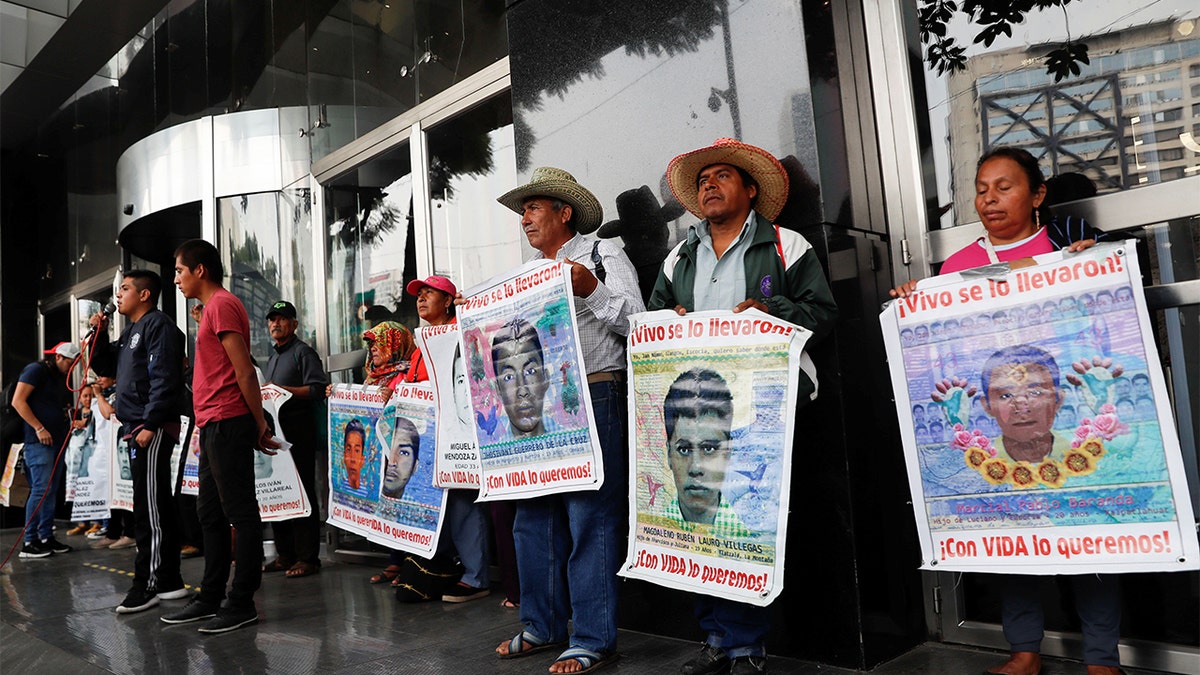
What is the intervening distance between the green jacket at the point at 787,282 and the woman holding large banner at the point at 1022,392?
26cm

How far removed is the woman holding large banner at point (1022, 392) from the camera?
276 centimetres

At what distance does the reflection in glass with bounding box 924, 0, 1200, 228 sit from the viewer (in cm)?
306

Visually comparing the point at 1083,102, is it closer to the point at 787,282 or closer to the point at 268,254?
the point at 787,282

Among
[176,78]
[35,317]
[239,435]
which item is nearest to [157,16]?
[176,78]

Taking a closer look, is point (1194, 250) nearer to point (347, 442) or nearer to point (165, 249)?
point (347, 442)

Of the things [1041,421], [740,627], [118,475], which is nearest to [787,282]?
[1041,421]

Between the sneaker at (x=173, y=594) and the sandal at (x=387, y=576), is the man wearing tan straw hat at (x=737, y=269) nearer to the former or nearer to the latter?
the sandal at (x=387, y=576)

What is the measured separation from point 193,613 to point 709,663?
2874 mm

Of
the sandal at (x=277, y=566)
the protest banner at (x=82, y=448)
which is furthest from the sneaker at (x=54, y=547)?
the sandal at (x=277, y=566)

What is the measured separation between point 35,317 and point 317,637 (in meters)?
11.5

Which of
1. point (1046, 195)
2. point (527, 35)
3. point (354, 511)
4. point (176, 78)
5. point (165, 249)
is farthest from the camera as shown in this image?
point (165, 249)

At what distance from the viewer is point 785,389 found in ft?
9.76

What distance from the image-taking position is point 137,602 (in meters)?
5.17

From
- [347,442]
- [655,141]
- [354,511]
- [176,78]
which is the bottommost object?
[354,511]
